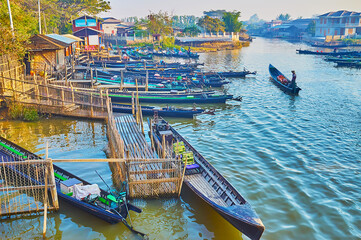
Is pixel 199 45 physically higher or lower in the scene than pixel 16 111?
higher

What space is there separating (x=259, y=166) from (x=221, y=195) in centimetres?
557

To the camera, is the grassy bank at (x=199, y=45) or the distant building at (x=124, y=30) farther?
the distant building at (x=124, y=30)

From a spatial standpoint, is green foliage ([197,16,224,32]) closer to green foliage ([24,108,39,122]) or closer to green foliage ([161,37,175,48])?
green foliage ([161,37,175,48])

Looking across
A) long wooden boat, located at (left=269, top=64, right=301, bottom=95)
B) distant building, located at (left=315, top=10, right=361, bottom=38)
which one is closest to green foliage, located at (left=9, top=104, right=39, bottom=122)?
long wooden boat, located at (left=269, top=64, right=301, bottom=95)

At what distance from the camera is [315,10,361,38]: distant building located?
290 feet

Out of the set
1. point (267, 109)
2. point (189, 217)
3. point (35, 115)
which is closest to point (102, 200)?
point (189, 217)

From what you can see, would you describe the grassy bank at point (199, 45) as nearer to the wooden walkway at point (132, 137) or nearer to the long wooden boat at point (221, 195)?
the wooden walkway at point (132, 137)

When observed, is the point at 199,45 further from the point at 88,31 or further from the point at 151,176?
the point at 151,176

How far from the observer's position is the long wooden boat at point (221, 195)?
365 inches

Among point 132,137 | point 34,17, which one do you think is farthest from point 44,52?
point 34,17

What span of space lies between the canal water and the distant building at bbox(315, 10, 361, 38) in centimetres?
6866

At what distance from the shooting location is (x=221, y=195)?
11.3m

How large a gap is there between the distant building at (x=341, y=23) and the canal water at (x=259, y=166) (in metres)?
68.7

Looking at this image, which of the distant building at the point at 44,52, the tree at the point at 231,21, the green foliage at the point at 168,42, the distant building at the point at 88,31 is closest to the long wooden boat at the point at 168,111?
the distant building at the point at 44,52
